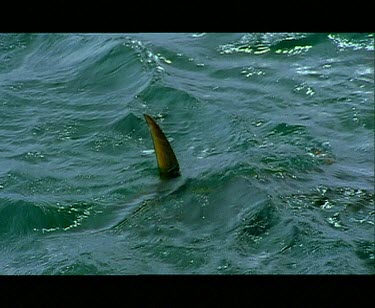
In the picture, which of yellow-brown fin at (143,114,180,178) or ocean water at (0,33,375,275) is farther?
ocean water at (0,33,375,275)

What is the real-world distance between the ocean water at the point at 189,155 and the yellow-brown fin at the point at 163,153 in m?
0.09

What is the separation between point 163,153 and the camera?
389 centimetres

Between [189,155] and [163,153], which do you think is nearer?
[163,153]

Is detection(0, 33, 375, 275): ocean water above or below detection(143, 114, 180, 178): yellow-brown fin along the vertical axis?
below

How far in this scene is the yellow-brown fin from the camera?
3.41 m

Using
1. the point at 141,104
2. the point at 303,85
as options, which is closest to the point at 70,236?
the point at 141,104

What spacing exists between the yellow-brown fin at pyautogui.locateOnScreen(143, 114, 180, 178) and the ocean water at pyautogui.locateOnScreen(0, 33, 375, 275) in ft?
0.30

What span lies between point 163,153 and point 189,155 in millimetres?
1388

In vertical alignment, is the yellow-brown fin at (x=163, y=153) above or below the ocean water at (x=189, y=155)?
above

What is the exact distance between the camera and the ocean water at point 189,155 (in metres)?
3.92

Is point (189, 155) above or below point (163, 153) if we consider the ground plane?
below
